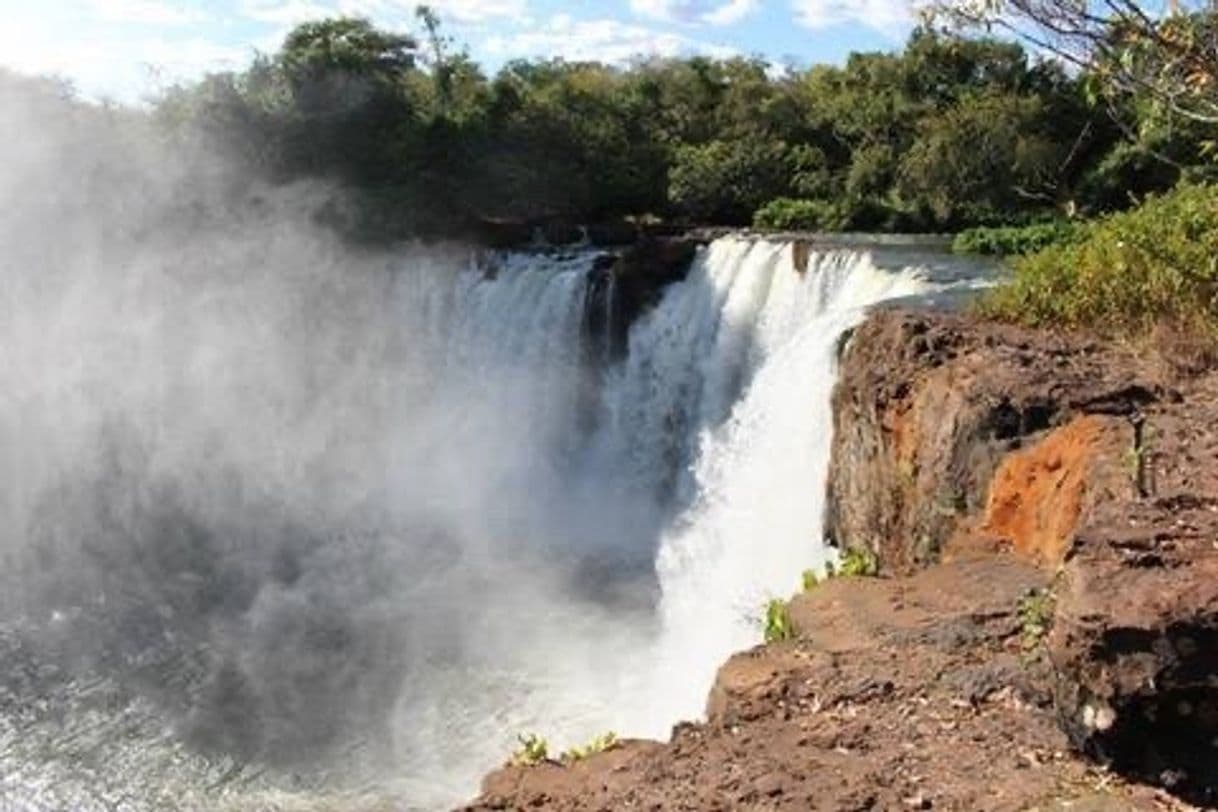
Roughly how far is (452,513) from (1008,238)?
831 centimetres

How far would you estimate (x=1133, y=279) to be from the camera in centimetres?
892

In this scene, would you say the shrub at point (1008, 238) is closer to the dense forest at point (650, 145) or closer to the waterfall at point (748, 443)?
the dense forest at point (650, 145)

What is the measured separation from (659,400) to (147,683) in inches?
270

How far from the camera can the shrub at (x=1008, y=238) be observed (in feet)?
56.3

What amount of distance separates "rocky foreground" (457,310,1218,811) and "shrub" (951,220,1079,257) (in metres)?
9.98

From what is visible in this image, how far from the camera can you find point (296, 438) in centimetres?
1933

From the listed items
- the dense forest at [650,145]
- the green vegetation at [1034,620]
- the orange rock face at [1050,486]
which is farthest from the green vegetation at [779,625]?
the dense forest at [650,145]

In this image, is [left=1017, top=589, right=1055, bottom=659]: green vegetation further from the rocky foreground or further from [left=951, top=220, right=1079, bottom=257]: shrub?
[left=951, top=220, right=1079, bottom=257]: shrub

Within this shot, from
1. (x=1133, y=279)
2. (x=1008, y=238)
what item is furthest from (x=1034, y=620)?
(x=1008, y=238)

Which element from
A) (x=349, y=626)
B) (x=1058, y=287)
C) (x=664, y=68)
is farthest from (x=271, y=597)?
(x=664, y=68)

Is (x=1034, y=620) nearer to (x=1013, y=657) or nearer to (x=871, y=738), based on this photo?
(x=1013, y=657)

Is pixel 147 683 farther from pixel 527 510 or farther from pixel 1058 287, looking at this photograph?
pixel 1058 287

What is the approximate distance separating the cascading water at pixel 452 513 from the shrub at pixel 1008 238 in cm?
309

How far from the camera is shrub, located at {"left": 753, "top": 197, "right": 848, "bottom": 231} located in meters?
21.6
